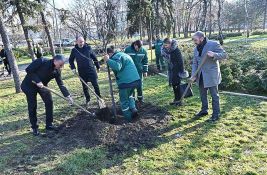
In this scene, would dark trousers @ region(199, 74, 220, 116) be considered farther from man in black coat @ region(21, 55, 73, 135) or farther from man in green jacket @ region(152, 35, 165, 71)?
man in green jacket @ region(152, 35, 165, 71)

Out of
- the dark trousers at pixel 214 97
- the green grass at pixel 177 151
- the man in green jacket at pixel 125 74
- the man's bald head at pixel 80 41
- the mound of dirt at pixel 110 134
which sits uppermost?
the man's bald head at pixel 80 41

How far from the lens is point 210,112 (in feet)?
21.9

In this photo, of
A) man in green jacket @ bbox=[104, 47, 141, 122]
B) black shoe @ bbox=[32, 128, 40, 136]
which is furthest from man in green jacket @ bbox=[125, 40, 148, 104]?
black shoe @ bbox=[32, 128, 40, 136]

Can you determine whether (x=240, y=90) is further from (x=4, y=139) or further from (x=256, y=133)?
(x=4, y=139)

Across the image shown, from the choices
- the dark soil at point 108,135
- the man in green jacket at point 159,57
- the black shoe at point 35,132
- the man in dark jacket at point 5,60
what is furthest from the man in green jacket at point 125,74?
the man in dark jacket at point 5,60

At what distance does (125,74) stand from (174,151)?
5.99 ft

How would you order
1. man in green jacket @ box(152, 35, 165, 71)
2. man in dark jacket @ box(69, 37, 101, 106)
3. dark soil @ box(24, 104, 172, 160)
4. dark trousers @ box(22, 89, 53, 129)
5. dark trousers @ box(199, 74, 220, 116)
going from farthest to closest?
man in green jacket @ box(152, 35, 165, 71), man in dark jacket @ box(69, 37, 101, 106), dark trousers @ box(199, 74, 220, 116), dark trousers @ box(22, 89, 53, 129), dark soil @ box(24, 104, 172, 160)

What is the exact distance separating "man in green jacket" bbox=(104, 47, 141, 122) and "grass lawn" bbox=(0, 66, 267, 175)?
92 cm

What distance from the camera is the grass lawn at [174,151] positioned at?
14.6 feet

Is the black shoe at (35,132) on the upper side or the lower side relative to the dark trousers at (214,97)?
lower

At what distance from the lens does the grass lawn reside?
446 centimetres

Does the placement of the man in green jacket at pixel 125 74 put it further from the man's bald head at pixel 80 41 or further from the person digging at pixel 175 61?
the man's bald head at pixel 80 41

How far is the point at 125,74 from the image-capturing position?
5844 millimetres

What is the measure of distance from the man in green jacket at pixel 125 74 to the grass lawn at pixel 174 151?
3.03 feet
